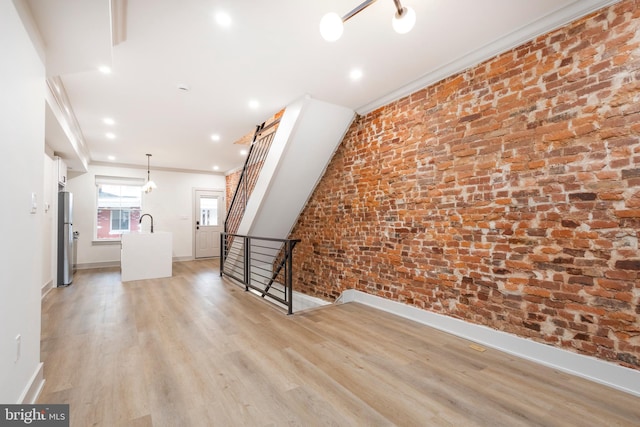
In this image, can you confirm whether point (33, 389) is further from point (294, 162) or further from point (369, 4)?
point (294, 162)

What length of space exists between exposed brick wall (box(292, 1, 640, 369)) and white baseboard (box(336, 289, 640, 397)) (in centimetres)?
7

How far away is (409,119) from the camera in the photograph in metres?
3.60

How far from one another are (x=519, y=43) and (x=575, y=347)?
2631 millimetres

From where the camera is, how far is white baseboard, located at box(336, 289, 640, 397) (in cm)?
203

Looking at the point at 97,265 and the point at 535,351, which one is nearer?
the point at 535,351

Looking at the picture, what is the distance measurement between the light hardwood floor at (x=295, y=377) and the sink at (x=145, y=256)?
7.27 ft

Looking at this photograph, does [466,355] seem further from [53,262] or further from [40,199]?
[53,262]

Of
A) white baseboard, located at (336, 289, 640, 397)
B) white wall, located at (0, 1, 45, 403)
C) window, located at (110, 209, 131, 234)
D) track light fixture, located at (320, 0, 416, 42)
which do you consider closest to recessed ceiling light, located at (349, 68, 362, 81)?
track light fixture, located at (320, 0, 416, 42)

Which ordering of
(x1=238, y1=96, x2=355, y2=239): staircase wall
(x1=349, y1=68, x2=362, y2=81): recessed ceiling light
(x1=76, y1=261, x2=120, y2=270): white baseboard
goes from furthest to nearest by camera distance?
(x1=76, y1=261, x2=120, y2=270): white baseboard
(x1=238, y1=96, x2=355, y2=239): staircase wall
(x1=349, y1=68, x2=362, y2=81): recessed ceiling light

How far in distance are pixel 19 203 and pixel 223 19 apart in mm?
1955

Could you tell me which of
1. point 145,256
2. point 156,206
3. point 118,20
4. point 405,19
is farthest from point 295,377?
point 156,206

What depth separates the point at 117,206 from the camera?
7.88 m

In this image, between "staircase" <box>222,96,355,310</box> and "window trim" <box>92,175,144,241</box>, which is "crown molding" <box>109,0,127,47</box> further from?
"window trim" <box>92,175,144,241</box>

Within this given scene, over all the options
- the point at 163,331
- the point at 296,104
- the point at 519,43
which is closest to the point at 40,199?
the point at 163,331
